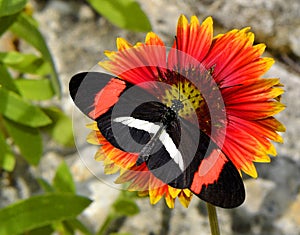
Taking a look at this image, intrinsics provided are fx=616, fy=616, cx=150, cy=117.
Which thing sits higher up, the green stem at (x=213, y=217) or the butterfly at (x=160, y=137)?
the butterfly at (x=160, y=137)

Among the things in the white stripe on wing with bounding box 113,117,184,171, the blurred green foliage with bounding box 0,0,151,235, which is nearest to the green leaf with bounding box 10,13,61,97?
the blurred green foliage with bounding box 0,0,151,235

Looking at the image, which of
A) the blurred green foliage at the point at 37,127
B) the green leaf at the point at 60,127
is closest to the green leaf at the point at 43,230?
the blurred green foliage at the point at 37,127

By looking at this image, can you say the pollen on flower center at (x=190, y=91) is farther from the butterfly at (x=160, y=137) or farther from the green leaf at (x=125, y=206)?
the green leaf at (x=125, y=206)

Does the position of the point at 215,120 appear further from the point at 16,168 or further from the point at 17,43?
the point at 17,43

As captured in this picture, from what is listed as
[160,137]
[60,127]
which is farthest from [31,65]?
[160,137]

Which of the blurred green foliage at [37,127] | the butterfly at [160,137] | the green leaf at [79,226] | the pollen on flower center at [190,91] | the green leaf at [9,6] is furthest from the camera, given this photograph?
the green leaf at [79,226]

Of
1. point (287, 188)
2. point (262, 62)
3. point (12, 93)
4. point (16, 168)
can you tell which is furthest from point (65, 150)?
point (262, 62)
